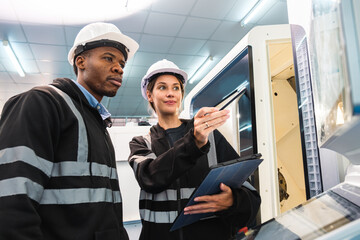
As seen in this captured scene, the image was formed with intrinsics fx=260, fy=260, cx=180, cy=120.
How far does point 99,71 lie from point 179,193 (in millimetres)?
731

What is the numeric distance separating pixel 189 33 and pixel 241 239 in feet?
16.5

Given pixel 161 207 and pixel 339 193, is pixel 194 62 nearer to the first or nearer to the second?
pixel 161 207

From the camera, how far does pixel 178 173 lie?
45.1 inches

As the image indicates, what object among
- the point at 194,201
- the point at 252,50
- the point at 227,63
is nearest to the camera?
the point at 194,201

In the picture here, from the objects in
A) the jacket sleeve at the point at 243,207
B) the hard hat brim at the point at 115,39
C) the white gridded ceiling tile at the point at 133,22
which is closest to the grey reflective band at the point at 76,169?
the jacket sleeve at the point at 243,207

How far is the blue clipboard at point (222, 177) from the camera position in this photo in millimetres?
902

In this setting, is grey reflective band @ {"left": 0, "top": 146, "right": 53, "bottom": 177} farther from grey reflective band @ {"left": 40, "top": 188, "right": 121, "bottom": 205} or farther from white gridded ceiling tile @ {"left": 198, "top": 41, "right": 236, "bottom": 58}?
white gridded ceiling tile @ {"left": 198, "top": 41, "right": 236, "bottom": 58}

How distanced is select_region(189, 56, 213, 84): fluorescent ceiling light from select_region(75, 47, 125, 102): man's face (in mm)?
5385

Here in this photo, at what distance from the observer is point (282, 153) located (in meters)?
2.00

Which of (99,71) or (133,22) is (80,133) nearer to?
(99,71)

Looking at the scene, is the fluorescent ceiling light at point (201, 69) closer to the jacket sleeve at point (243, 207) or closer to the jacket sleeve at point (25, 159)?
the jacket sleeve at point (243, 207)

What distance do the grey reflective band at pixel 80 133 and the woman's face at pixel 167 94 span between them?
22.1 inches

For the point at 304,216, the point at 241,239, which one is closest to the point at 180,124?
the point at 241,239

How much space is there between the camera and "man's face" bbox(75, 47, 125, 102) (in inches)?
52.1
